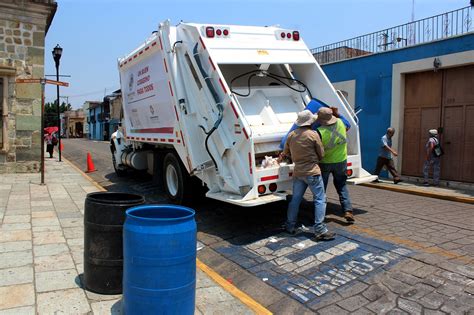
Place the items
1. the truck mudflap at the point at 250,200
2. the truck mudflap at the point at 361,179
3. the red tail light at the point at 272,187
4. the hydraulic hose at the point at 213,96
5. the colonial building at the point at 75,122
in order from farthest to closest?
1. the colonial building at the point at 75,122
2. the truck mudflap at the point at 361,179
3. the hydraulic hose at the point at 213,96
4. the red tail light at the point at 272,187
5. the truck mudflap at the point at 250,200

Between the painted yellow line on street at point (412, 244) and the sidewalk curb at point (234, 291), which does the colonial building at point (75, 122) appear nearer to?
the painted yellow line on street at point (412, 244)

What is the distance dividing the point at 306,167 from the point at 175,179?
10.2 feet

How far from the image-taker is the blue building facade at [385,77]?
10.8 meters

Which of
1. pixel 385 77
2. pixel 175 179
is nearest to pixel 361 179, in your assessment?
pixel 175 179

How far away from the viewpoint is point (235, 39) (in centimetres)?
677

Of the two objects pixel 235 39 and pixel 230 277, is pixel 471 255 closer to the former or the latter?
pixel 230 277

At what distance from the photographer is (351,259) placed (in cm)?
492

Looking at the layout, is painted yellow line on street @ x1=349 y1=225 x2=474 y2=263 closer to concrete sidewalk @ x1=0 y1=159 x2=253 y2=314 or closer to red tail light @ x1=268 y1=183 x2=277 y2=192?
red tail light @ x1=268 y1=183 x2=277 y2=192

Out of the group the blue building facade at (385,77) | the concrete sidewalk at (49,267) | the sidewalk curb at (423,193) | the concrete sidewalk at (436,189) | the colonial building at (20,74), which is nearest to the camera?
the concrete sidewalk at (49,267)

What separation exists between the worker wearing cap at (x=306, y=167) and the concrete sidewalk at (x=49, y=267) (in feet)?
5.86

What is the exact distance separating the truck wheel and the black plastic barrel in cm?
346

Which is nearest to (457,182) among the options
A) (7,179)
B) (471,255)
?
(471,255)

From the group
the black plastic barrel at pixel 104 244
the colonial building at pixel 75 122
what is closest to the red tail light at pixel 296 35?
the black plastic barrel at pixel 104 244

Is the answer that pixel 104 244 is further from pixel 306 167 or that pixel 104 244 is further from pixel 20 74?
pixel 20 74
